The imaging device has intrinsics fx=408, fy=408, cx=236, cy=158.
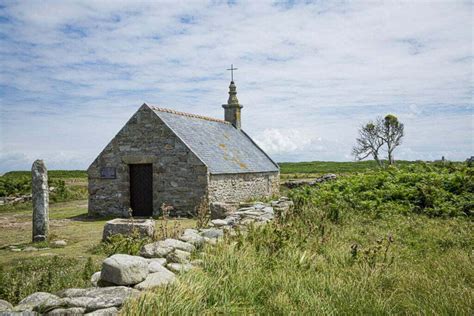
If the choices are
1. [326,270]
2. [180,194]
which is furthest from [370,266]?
[180,194]

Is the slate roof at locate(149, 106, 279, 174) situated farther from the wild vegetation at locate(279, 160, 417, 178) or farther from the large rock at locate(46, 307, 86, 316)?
the wild vegetation at locate(279, 160, 417, 178)

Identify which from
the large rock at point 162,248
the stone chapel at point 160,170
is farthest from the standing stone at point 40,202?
the large rock at point 162,248

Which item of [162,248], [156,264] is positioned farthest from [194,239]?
[156,264]

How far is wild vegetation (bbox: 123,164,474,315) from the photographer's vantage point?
4.80m

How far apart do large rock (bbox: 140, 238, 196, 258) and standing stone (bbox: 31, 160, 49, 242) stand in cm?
605

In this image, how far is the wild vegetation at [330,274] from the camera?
480 centimetres

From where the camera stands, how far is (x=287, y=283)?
544cm

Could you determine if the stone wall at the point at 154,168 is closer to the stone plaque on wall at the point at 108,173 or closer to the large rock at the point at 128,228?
the stone plaque on wall at the point at 108,173

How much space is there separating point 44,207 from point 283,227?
7083 mm

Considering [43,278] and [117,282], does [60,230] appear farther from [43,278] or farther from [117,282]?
[117,282]

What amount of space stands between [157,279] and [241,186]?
42.8ft

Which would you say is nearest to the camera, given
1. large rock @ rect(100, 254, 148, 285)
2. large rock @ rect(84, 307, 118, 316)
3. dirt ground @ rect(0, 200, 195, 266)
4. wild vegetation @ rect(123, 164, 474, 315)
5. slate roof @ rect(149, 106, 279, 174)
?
Answer: large rock @ rect(84, 307, 118, 316)

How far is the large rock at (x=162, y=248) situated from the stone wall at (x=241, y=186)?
28.2ft

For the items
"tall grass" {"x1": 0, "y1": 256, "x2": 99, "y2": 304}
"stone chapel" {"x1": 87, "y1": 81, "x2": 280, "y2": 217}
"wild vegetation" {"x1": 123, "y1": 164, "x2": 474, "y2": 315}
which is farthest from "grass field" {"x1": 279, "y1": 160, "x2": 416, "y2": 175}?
"tall grass" {"x1": 0, "y1": 256, "x2": 99, "y2": 304}
